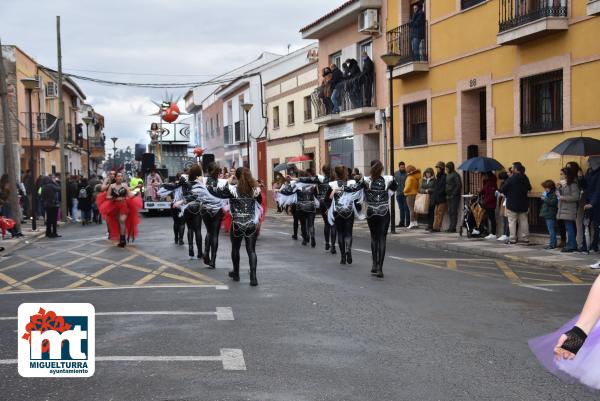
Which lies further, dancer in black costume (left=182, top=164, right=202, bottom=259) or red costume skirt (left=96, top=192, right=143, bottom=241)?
red costume skirt (left=96, top=192, right=143, bottom=241)

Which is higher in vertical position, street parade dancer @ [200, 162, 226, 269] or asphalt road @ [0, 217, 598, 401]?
street parade dancer @ [200, 162, 226, 269]

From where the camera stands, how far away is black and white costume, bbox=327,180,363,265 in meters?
13.1

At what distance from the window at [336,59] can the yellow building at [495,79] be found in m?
4.98

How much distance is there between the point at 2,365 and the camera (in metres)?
6.05

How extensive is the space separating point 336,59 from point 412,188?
10.1 m

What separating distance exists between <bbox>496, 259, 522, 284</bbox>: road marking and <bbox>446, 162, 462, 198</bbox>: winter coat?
5505 mm

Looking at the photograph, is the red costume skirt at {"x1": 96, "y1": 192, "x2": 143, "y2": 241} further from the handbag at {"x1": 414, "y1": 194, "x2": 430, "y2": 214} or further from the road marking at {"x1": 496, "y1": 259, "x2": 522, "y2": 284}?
the road marking at {"x1": 496, "y1": 259, "x2": 522, "y2": 284}

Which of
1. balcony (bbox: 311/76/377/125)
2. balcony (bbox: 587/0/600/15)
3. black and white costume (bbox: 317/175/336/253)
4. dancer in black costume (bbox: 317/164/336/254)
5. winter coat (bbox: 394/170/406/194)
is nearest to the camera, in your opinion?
balcony (bbox: 587/0/600/15)

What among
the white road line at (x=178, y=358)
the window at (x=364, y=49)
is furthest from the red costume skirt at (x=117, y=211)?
the window at (x=364, y=49)

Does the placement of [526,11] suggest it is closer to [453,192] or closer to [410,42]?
[453,192]

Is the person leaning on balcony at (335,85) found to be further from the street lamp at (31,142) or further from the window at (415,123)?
the street lamp at (31,142)

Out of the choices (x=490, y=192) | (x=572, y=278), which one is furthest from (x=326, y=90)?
(x=572, y=278)

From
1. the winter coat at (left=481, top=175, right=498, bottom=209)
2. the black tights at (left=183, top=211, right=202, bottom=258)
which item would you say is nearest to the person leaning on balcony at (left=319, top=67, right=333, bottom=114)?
the winter coat at (left=481, top=175, right=498, bottom=209)

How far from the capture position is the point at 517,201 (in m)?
16.3
